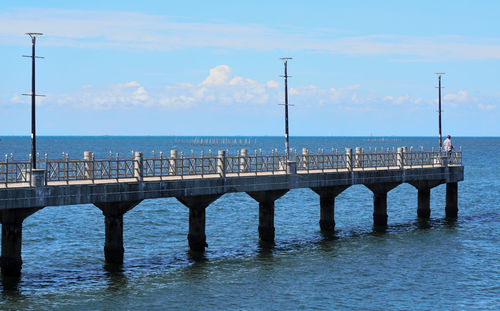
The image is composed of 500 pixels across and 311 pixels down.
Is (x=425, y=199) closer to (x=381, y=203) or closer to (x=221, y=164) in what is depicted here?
(x=381, y=203)

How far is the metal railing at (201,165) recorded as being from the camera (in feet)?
103

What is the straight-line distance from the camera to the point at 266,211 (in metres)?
39.3

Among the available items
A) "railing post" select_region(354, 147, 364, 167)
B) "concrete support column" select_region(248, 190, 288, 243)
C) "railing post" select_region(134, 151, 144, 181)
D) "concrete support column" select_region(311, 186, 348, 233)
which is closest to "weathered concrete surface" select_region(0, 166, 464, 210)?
"railing post" select_region(134, 151, 144, 181)

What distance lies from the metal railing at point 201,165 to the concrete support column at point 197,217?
113 centimetres

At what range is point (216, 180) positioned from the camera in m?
36.1

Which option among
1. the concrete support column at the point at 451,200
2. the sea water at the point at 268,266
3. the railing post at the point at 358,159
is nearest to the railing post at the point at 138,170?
the sea water at the point at 268,266

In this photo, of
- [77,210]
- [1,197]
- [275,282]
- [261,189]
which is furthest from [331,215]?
[77,210]

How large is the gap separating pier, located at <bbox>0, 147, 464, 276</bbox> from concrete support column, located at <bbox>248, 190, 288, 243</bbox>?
5 cm

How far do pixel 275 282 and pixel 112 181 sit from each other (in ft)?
26.6

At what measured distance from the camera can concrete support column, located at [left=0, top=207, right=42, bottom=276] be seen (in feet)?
97.7

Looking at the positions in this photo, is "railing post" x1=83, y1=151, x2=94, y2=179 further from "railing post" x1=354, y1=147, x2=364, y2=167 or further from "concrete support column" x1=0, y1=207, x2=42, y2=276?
"railing post" x1=354, y1=147, x2=364, y2=167

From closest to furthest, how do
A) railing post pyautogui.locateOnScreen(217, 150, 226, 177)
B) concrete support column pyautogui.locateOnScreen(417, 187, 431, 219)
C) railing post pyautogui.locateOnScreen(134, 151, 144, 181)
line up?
railing post pyautogui.locateOnScreen(134, 151, 144, 181) → railing post pyautogui.locateOnScreen(217, 150, 226, 177) → concrete support column pyautogui.locateOnScreen(417, 187, 431, 219)

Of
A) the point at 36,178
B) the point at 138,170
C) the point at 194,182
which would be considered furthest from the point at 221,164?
the point at 36,178

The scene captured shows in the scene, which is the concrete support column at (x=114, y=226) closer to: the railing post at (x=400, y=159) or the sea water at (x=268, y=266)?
the sea water at (x=268, y=266)
